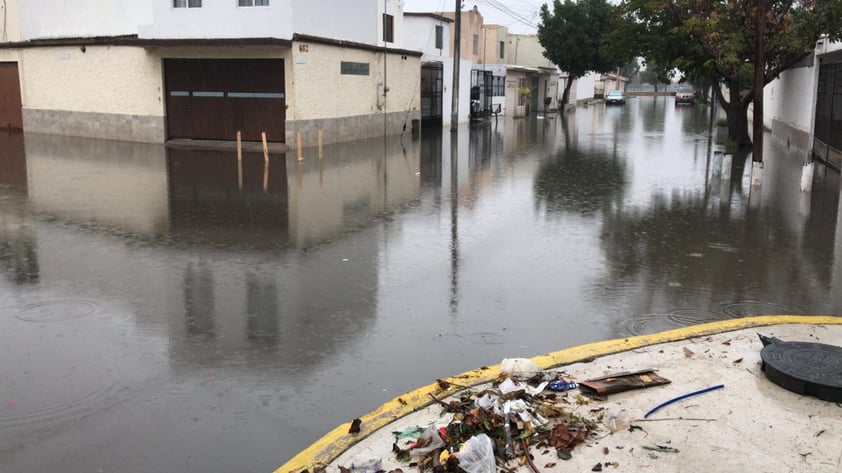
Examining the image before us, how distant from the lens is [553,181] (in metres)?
18.3

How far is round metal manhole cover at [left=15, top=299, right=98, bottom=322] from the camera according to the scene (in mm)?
7520

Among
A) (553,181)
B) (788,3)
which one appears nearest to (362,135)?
(553,181)

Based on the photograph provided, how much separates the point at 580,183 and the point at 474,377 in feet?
41.8

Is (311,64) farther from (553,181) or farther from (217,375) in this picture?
(217,375)

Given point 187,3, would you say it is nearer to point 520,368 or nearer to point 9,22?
point 9,22

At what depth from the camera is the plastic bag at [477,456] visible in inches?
170

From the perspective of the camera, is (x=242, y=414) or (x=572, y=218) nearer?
(x=242, y=414)

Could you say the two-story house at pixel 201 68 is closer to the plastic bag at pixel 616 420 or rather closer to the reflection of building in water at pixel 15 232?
the reflection of building in water at pixel 15 232

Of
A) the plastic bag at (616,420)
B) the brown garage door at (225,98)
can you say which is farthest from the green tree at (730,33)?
the plastic bag at (616,420)

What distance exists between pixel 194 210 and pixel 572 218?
6.88m

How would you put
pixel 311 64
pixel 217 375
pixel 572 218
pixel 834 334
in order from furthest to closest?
pixel 311 64 < pixel 572 218 < pixel 834 334 < pixel 217 375

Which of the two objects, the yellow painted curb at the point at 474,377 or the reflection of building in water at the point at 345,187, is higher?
the reflection of building in water at the point at 345,187

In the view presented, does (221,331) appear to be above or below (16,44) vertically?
below

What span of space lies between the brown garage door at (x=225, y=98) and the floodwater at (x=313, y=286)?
804 centimetres
